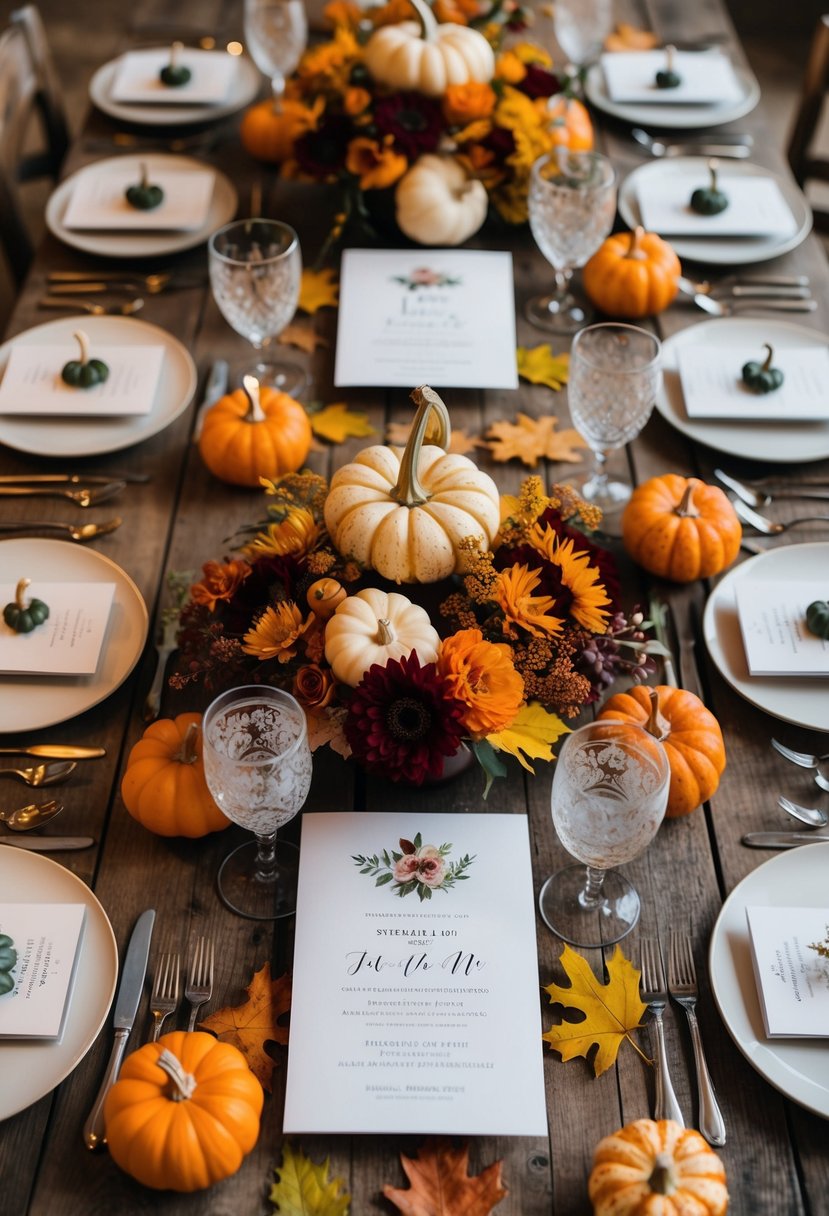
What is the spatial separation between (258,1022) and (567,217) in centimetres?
128

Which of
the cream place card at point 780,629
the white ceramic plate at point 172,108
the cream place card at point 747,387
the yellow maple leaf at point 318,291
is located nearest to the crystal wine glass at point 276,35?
the white ceramic plate at point 172,108

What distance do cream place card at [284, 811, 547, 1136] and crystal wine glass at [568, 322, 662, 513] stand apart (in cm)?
59

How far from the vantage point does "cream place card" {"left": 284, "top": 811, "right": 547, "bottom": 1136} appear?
105 cm

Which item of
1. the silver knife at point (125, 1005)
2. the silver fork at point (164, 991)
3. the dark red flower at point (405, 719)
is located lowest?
the silver fork at point (164, 991)

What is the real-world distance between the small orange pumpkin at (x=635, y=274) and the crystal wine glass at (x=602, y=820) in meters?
0.98

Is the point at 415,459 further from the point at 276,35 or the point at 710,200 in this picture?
the point at 276,35

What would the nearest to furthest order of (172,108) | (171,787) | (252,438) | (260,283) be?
(171,787), (252,438), (260,283), (172,108)

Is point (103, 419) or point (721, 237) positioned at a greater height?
point (721, 237)

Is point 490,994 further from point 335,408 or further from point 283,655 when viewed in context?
point 335,408

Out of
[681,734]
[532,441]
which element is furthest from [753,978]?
[532,441]

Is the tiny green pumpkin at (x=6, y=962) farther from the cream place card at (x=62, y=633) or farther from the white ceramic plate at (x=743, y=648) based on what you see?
the white ceramic plate at (x=743, y=648)

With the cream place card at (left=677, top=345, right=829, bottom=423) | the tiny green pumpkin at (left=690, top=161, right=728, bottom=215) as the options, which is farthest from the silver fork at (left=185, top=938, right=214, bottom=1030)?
the tiny green pumpkin at (left=690, top=161, right=728, bottom=215)

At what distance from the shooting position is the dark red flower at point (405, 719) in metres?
1.12

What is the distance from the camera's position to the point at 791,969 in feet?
3.73
